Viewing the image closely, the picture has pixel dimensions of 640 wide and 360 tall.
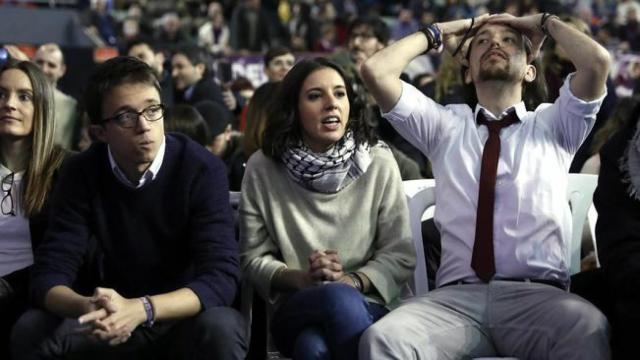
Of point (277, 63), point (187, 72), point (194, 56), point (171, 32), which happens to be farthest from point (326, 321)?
point (171, 32)

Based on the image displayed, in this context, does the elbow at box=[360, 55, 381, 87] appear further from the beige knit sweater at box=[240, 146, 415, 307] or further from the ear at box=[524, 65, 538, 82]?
the ear at box=[524, 65, 538, 82]

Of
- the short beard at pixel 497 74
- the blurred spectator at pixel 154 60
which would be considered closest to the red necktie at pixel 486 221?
the short beard at pixel 497 74

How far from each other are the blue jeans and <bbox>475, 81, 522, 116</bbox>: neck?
0.97m

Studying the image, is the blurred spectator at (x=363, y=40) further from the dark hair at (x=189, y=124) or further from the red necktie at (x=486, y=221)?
the red necktie at (x=486, y=221)

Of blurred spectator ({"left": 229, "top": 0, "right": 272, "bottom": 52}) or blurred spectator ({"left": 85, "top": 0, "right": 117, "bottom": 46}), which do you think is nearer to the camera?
blurred spectator ({"left": 229, "top": 0, "right": 272, "bottom": 52})

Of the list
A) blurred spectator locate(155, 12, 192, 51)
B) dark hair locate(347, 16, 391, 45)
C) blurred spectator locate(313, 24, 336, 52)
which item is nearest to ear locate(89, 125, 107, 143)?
Answer: dark hair locate(347, 16, 391, 45)

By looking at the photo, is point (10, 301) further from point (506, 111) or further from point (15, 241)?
point (506, 111)

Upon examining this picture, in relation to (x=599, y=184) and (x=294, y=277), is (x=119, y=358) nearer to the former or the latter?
(x=294, y=277)

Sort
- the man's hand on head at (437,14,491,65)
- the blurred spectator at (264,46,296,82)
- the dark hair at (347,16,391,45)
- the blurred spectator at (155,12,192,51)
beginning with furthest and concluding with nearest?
the blurred spectator at (155,12,192,51)
the blurred spectator at (264,46,296,82)
the dark hair at (347,16,391,45)
the man's hand on head at (437,14,491,65)

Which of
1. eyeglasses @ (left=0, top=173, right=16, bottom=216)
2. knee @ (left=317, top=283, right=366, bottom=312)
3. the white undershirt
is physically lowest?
knee @ (left=317, top=283, right=366, bottom=312)

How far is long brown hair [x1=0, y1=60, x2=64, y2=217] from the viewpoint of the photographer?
4594mm

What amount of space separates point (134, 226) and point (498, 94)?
4.86 ft

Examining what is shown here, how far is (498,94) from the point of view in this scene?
4.51m

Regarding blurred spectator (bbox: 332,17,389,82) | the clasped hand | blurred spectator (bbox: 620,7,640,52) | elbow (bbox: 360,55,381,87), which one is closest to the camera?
the clasped hand
